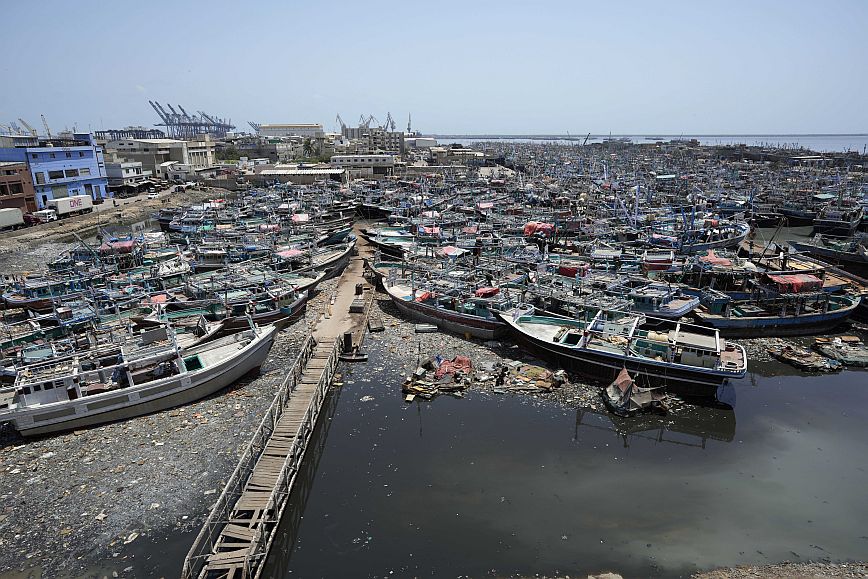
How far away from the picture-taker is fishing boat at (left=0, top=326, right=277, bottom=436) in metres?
19.0

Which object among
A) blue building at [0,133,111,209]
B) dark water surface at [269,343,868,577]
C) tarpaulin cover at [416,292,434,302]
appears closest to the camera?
dark water surface at [269,343,868,577]

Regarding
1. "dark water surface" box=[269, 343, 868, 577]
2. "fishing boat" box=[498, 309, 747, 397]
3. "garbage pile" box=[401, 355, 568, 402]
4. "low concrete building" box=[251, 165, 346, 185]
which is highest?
"low concrete building" box=[251, 165, 346, 185]

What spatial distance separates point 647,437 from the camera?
2055cm

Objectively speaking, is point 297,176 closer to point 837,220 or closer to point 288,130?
point 837,220

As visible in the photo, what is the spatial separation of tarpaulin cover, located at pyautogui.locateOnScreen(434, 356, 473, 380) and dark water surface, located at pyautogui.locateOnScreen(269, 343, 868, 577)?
1649mm

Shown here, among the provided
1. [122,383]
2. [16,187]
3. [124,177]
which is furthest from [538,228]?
[124,177]

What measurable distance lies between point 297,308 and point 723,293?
24959 millimetres

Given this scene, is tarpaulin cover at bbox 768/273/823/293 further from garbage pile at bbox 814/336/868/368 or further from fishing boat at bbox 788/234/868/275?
fishing boat at bbox 788/234/868/275

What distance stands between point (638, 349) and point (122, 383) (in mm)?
21986

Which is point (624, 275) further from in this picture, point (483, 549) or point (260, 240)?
point (260, 240)

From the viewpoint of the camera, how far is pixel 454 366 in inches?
981

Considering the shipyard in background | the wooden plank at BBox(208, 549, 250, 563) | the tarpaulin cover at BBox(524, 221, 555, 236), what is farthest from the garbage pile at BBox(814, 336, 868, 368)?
the wooden plank at BBox(208, 549, 250, 563)

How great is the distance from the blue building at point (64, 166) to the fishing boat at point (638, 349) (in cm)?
5881

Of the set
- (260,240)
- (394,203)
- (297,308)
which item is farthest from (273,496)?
(394,203)
